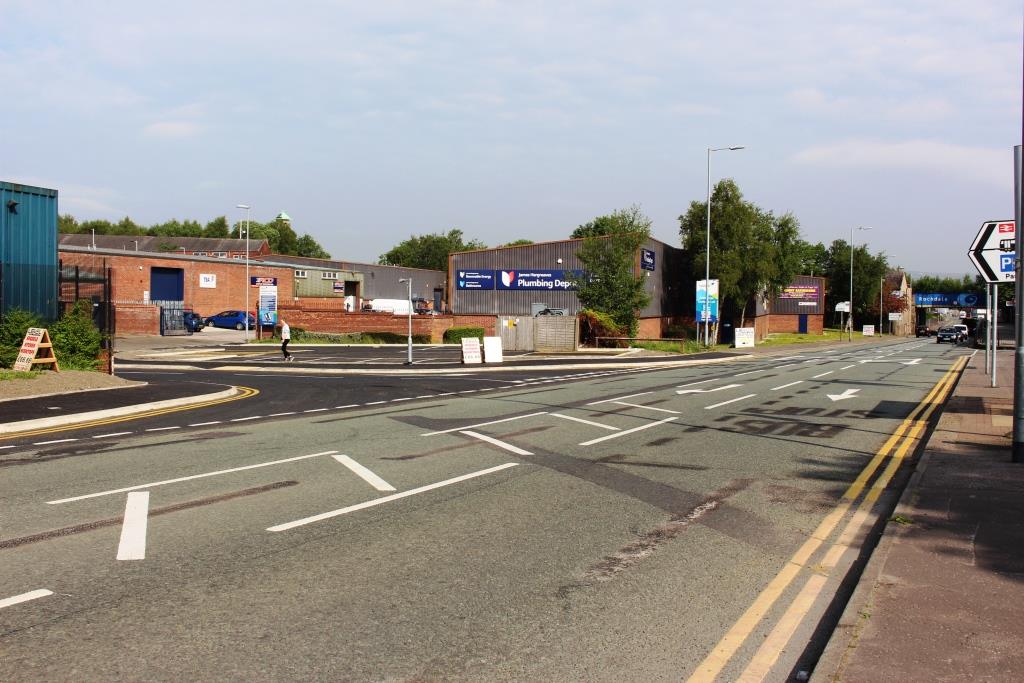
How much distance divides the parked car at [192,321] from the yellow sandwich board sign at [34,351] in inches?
1641

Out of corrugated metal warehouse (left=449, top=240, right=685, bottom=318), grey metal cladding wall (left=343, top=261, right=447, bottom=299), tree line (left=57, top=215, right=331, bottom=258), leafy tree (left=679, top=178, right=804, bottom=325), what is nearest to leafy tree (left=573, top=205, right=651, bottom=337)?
corrugated metal warehouse (left=449, top=240, right=685, bottom=318)

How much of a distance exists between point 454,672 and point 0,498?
6586mm

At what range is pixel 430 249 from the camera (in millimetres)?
151375

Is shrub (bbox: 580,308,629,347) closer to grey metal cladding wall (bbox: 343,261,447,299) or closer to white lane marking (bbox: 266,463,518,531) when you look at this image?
white lane marking (bbox: 266,463,518,531)

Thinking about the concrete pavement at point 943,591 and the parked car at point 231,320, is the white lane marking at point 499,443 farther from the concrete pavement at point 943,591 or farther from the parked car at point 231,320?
the parked car at point 231,320

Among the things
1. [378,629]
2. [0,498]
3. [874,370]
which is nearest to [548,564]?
[378,629]

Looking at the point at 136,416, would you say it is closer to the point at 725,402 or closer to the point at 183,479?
the point at 183,479

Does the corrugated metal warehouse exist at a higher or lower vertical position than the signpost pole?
higher

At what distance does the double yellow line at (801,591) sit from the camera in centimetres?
466

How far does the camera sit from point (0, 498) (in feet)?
28.7

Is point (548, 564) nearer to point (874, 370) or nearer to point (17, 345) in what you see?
point (17, 345)

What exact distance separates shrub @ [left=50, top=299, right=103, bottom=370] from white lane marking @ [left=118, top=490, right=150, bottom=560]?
49.9 feet

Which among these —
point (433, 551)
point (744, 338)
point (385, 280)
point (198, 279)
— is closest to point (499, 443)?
point (433, 551)

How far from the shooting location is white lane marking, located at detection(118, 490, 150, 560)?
6.66 m
